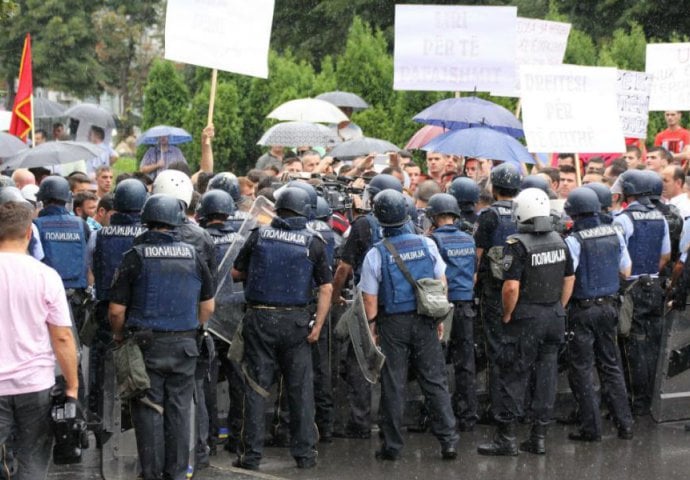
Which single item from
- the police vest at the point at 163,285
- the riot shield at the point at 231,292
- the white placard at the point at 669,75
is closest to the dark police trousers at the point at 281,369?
the riot shield at the point at 231,292

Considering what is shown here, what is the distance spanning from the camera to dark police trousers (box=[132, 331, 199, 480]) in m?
9.15

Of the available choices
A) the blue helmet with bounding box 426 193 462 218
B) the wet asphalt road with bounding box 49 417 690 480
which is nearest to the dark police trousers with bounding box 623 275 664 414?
the wet asphalt road with bounding box 49 417 690 480

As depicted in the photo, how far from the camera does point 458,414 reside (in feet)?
38.7

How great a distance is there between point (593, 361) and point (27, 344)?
551 centimetres

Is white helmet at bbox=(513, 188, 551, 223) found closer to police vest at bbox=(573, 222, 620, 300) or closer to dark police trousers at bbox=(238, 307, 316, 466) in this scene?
police vest at bbox=(573, 222, 620, 300)

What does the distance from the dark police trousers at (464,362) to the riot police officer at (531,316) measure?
55cm

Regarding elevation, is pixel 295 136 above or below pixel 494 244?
above

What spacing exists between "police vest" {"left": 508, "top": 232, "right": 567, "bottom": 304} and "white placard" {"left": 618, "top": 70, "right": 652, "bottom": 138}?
570cm

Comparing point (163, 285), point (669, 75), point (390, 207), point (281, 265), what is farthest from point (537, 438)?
Result: point (669, 75)

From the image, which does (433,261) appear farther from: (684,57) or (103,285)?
(684,57)

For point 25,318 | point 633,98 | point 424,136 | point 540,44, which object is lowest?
point 25,318

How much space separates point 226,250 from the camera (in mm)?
10625

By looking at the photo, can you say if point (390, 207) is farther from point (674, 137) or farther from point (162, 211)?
point (674, 137)

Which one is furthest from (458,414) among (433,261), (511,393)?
(433,261)
